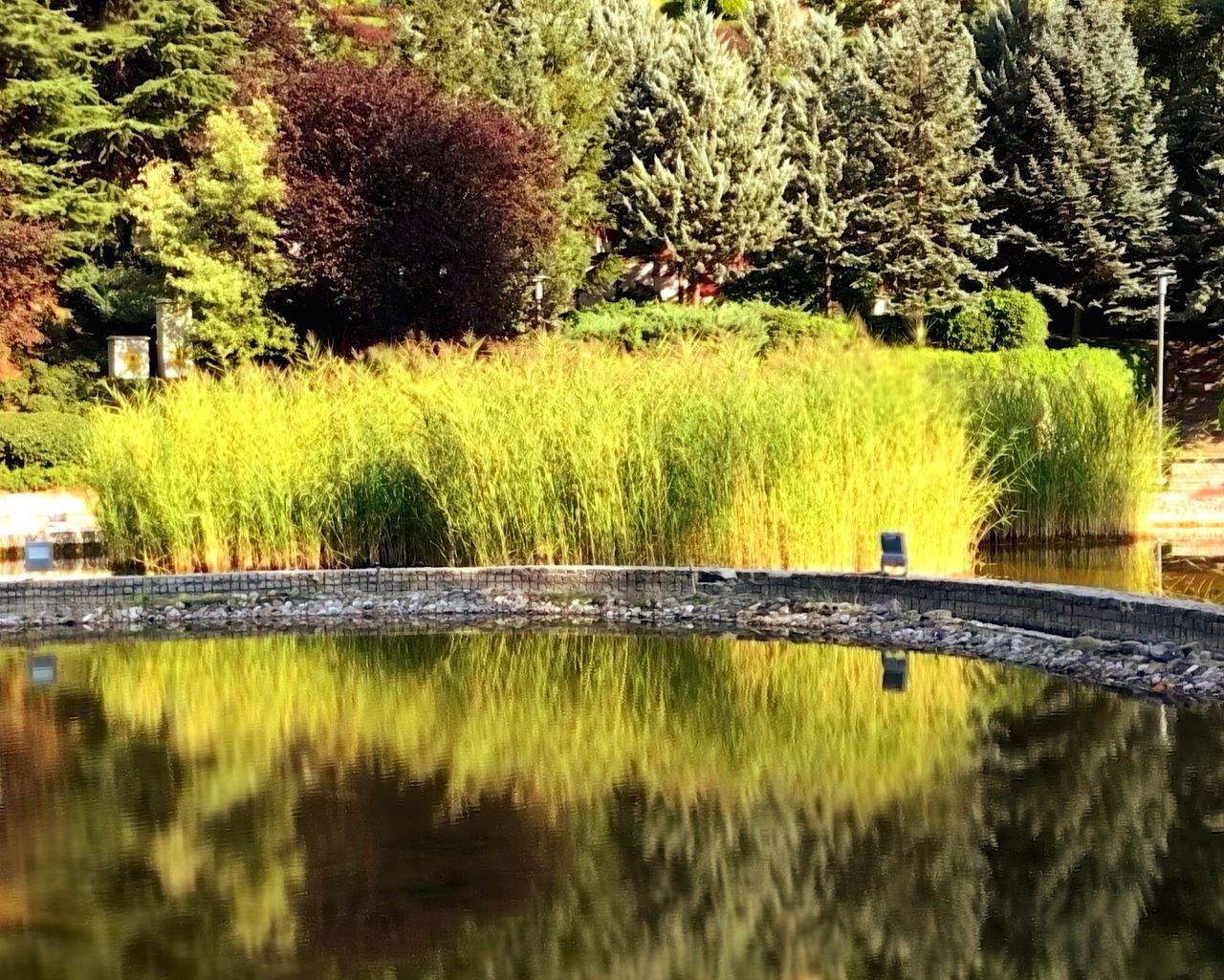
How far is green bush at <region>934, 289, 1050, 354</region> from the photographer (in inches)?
862

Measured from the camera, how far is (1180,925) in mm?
4188

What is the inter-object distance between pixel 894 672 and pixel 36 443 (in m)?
12.3

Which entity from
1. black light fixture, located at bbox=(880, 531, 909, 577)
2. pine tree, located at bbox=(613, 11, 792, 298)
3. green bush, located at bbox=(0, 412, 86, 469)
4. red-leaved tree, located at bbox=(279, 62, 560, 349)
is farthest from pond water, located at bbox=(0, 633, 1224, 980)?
pine tree, located at bbox=(613, 11, 792, 298)

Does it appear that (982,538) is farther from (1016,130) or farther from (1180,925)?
(1016,130)

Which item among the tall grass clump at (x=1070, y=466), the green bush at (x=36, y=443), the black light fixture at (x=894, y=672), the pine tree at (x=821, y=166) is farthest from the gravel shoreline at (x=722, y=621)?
the pine tree at (x=821, y=166)

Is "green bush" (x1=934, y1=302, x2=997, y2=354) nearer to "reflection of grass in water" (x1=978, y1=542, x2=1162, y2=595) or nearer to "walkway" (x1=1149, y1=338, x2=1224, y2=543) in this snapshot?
"walkway" (x1=1149, y1=338, x2=1224, y2=543)

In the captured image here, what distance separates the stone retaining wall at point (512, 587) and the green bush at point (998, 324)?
43.2 feet

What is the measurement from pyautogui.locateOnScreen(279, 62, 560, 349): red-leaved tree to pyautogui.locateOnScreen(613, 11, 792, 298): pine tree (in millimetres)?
3526

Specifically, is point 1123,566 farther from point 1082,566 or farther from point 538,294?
point 538,294

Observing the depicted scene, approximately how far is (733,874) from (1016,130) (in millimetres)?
21522

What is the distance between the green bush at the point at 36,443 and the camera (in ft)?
57.1

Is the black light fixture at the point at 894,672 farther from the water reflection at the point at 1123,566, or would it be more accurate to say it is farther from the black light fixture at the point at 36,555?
the black light fixture at the point at 36,555

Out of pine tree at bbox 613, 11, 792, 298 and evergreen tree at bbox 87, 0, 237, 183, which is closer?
evergreen tree at bbox 87, 0, 237, 183

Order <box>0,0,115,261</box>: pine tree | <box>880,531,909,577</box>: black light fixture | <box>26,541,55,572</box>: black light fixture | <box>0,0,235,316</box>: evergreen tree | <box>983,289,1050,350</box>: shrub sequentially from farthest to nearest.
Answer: <box>983,289,1050,350</box>: shrub < <box>0,0,235,316</box>: evergreen tree < <box>0,0,115,261</box>: pine tree < <box>26,541,55,572</box>: black light fixture < <box>880,531,909,577</box>: black light fixture
